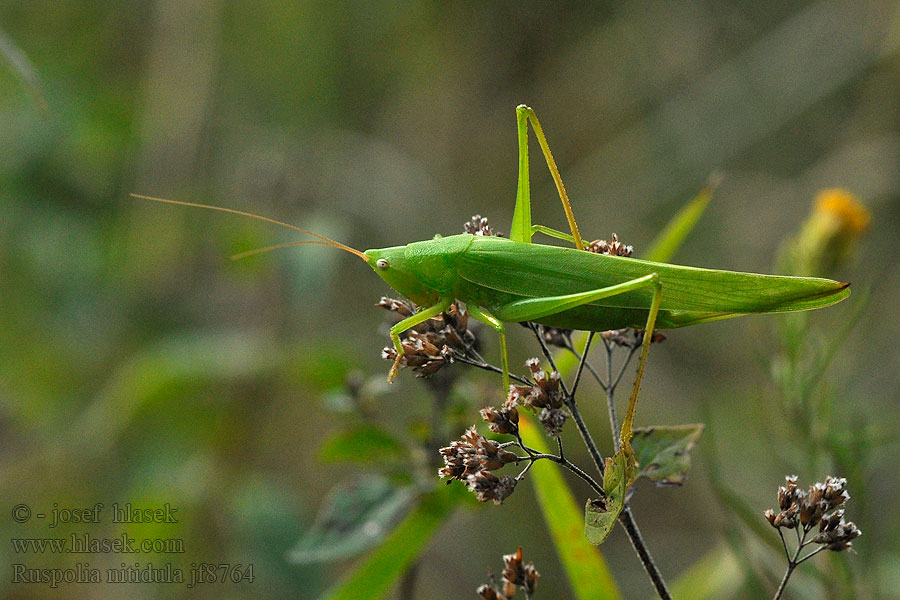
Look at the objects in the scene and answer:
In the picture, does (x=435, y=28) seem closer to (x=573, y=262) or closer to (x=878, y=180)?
(x=878, y=180)

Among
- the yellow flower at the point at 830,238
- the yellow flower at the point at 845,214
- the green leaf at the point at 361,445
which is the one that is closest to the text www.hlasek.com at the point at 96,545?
the green leaf at the point at 361,445

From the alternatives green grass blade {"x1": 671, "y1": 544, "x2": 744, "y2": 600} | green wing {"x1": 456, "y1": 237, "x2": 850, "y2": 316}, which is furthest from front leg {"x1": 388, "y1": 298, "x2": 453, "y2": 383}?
green grass blade {"x1": 671, "y1": 544, "x2": 744, "y2": 600}

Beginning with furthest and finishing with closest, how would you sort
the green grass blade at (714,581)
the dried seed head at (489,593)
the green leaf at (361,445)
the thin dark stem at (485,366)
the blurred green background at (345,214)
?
1. the blurred green background at (345,214)
2. the green grass blade at (714,581)
3. the green leaf at (361,445)
4. the thin dark stem at (485,366)
5. the dried seed head at (489,593)

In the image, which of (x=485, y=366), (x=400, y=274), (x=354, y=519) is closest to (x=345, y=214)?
(x=400, y=274)

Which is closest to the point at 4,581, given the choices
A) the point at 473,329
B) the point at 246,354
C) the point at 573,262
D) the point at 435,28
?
the point at 246,354

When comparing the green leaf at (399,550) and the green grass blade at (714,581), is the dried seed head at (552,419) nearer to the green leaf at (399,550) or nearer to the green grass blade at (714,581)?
the green leaf at (399,550)

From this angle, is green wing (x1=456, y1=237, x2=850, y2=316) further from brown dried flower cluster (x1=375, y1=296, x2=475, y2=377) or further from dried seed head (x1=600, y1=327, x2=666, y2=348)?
brown dried flower cluster (x1=375, y1=296, x2=475, y2=377)
